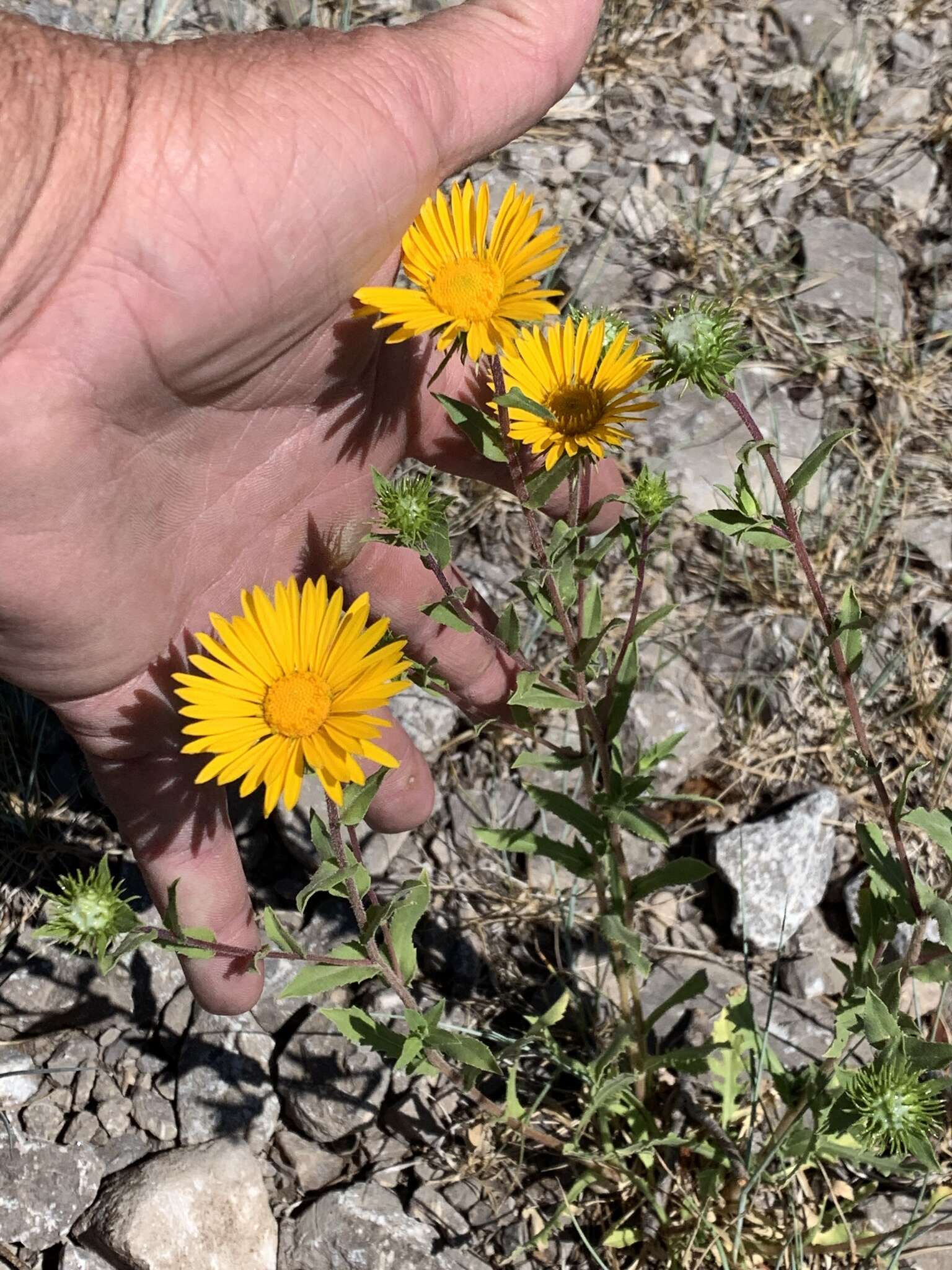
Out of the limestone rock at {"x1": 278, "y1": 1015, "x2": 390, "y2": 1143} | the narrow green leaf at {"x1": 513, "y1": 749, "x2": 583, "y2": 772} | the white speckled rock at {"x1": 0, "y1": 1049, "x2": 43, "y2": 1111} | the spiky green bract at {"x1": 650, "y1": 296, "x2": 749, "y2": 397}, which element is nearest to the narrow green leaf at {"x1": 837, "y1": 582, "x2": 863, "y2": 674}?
the spiky green bract at {"x1": 650, "y1": 296, "x2": 749, "y2": 397}

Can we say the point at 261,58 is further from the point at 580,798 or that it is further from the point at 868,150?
the point at 868,150

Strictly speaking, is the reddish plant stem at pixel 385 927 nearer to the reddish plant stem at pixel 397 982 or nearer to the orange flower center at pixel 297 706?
the reddish plant stem at pixel 397 982

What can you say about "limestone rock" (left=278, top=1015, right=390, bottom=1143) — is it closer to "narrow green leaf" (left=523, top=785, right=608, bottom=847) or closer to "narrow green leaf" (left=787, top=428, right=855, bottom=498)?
"narrow green leaf" (left=523, top=785, right=608, bottom=847)

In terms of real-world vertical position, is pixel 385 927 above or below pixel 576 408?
below

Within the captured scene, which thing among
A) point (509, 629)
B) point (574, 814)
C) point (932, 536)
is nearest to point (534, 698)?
point (509, 629)

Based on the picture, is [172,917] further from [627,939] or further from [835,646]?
[835,646]

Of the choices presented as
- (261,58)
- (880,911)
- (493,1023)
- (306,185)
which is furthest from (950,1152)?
(261,58)

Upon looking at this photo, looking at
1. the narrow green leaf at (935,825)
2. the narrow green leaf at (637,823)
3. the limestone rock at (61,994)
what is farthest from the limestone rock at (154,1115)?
the narrow green leaf at (935,825)

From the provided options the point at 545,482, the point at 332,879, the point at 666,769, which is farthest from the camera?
the point at 666,769
